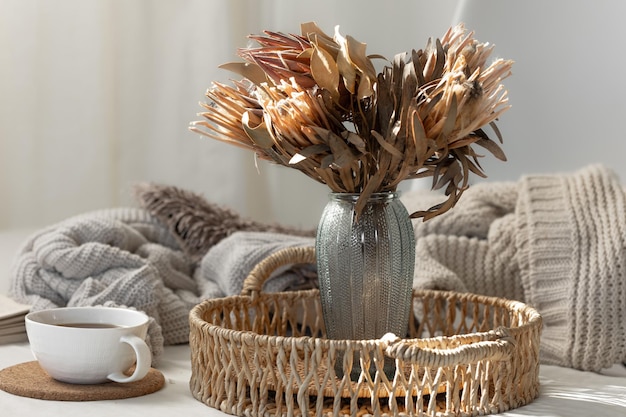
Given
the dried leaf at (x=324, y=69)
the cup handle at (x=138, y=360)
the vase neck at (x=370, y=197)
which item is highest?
the dried leaf at (x=324, y=69)

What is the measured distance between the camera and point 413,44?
5.25 ft

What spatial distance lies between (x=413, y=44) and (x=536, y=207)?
0.62 meters

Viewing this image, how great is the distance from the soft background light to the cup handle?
578 mm

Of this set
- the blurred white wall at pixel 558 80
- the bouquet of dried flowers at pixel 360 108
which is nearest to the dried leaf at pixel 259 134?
the bouquet of dried flowers at pixel 360 108

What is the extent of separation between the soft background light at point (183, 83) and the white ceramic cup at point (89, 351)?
1.85ft

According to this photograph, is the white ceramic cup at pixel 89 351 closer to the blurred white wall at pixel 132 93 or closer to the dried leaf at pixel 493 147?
the dried leaf at pixel 493 147

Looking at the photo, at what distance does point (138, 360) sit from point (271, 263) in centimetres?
25

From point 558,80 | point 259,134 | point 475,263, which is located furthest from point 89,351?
point 558,80

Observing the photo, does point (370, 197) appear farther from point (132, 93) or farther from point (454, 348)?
point (132, 93)

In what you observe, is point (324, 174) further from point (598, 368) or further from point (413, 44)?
point (413, 44)

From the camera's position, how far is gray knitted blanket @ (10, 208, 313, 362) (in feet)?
3.29

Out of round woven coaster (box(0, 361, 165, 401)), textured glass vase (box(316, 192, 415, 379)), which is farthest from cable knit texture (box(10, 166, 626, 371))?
textured glass vase (box(316, 192, 415, 379))

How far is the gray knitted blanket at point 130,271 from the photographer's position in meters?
1.00

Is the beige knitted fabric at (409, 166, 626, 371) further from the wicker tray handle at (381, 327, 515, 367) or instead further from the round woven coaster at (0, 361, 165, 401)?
the round woven coaster at (0, 361, 165, 401)
